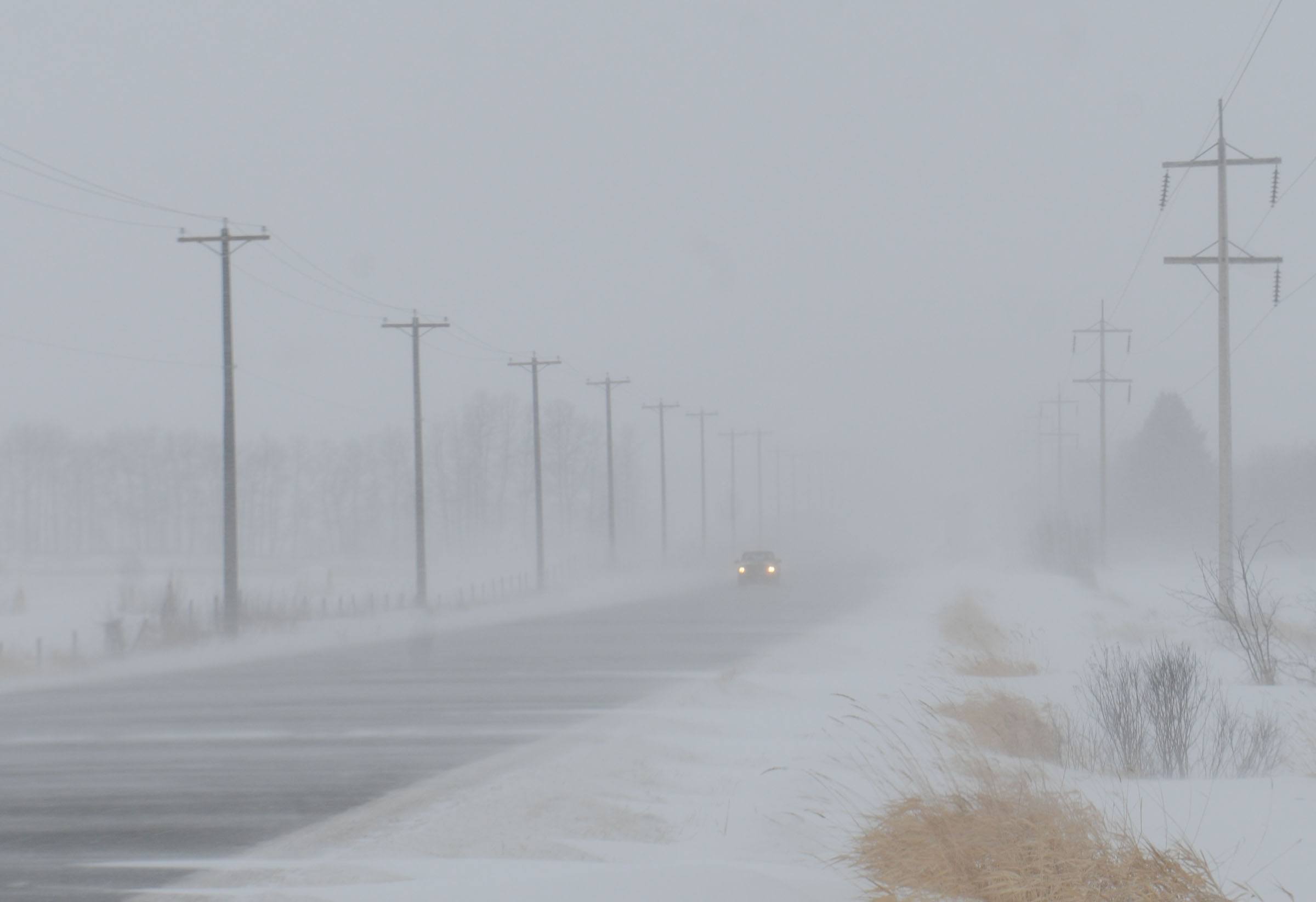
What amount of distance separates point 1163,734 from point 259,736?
29.6ft

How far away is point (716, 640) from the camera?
97.6 ft

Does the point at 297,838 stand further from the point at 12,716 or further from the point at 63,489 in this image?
the point at 63,489

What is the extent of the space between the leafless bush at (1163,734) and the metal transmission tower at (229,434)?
23376 mm

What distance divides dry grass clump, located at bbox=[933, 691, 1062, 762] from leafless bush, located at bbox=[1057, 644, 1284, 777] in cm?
18

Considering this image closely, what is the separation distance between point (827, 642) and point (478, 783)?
1598 centimetres

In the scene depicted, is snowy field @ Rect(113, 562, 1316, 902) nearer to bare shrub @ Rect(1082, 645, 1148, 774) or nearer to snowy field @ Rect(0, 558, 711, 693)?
bare shrub @ Rect(1082, 645, 1148, 774)

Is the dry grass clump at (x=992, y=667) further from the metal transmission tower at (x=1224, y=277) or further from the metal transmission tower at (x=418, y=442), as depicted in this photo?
the metal transmission tower at (x=418, y=442)

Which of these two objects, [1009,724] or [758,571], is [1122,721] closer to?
[1009,724]

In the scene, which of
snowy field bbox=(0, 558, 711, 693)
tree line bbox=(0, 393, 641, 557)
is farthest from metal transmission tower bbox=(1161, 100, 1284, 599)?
tree line bbox=(0, 393, 641, 557)

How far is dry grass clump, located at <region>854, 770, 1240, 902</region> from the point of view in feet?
22.5

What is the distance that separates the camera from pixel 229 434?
3378 centimetres

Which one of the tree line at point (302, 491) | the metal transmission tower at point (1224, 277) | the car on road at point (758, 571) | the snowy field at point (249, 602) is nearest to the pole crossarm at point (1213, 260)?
the metal transmission tower at point (1224, 277)

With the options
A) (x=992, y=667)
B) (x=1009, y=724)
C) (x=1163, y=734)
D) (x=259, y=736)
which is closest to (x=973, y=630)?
(x=992, y=667)

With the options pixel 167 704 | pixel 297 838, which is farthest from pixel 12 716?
pixel 297 838
